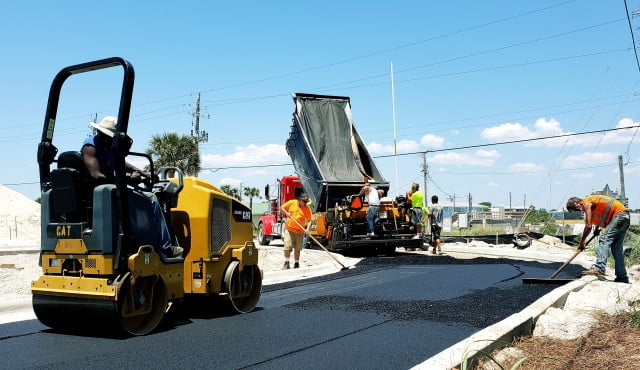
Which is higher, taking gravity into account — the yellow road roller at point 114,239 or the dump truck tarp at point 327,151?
the dump truck tarp at point 327,151

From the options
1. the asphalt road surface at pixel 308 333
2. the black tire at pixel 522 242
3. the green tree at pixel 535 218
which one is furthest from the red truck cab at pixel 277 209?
the green tree at pixel 535 218

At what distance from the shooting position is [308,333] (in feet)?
18.1

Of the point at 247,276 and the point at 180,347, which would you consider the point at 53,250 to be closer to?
the point at 180,347

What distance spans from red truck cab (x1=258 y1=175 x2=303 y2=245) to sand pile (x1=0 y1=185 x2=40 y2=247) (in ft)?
68.3

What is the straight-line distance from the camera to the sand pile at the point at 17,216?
37.4 m

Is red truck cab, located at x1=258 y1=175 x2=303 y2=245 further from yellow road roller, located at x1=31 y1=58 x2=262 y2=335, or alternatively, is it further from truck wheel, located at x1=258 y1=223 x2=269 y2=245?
yellow road roller, located at x1=31 y1=58 x2=262 y2=335

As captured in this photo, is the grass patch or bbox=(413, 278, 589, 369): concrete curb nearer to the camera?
bbox=(413, 278, 589, 369): concrete curb

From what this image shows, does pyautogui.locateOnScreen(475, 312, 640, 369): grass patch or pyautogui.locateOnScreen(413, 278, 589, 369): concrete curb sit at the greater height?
pyautogui.locateOnScreen(413, 278, 589, 369): concrete curb

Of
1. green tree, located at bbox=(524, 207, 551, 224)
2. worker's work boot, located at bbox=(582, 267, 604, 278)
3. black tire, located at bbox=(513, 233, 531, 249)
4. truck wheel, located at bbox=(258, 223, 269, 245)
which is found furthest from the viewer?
green tree, located at bbox=(524, 207, 551, 224)

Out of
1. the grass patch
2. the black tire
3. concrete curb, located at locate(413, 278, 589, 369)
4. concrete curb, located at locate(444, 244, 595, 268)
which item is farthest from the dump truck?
the grass patch

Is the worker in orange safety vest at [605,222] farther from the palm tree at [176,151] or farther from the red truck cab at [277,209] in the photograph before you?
the palm tree at [176,151]

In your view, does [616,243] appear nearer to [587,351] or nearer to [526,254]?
[587,351]

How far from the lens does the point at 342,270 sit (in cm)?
1195

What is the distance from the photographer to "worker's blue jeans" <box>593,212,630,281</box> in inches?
340
